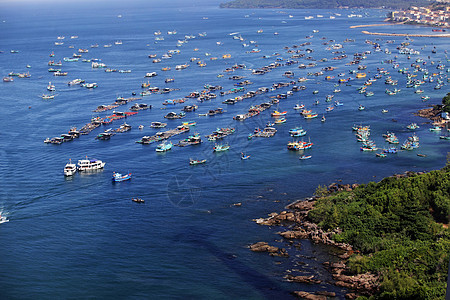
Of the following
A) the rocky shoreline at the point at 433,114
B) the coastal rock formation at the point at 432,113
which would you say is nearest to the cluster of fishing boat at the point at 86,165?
the rocky shoreline at the point at 433,114

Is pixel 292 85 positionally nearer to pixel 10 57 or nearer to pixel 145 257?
pixel 145 257

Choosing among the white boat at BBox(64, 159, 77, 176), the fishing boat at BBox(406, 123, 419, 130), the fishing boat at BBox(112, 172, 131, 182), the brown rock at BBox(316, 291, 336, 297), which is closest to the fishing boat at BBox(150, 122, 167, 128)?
the white boat at BBox(64, 159, 77, 176)

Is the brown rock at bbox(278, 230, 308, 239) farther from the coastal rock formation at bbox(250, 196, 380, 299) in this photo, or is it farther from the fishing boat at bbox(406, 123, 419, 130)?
the fishing boat at bbox(406, 123, 419, 130)

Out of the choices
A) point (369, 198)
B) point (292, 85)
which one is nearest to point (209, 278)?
point (369, 198)

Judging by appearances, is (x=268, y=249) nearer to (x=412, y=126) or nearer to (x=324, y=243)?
(x=324, y=243)

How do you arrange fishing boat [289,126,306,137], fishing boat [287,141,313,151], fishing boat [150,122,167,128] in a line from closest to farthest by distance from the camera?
1. fishing boat [287,141,313,151]
2. fishing boat [289,126,306,137]
3. fishing boat [150,122,167,128]

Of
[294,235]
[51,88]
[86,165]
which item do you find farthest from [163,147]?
[51,88]
